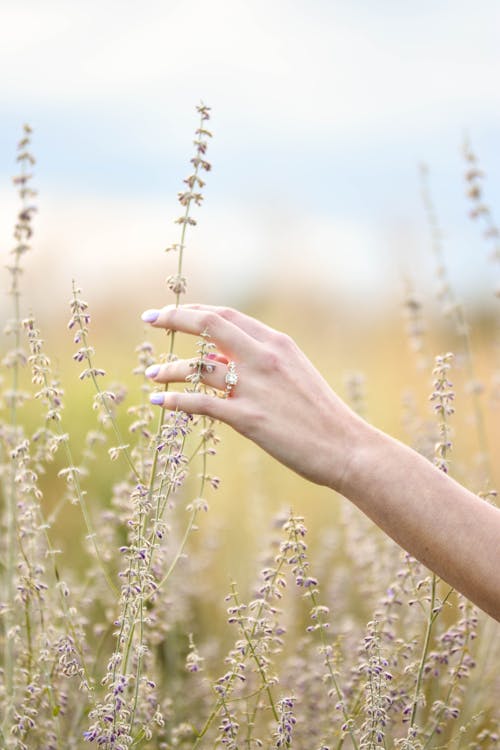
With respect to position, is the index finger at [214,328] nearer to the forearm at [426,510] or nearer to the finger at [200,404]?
the finger at [200,404]

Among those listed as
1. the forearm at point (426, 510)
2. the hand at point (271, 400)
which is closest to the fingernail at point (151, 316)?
the hand at point (271, 400)

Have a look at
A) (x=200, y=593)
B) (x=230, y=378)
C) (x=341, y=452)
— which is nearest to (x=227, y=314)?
(x=230, y=378)

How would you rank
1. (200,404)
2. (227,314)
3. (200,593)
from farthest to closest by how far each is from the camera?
(200,593) < (227,314) < (200,404)

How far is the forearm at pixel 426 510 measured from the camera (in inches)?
73.4

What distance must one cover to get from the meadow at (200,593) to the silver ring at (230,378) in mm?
65

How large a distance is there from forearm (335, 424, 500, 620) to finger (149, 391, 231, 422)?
0.90ft

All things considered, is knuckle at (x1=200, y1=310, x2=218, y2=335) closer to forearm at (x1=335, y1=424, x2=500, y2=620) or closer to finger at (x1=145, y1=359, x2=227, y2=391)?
finger at (x1=145, y1=359, x2=227, y2=391)

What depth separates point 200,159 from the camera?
204 centimetres

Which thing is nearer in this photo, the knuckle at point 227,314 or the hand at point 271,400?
the hand at point 271,400

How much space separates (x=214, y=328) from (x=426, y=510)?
0.56 m

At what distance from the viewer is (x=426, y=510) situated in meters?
1.87

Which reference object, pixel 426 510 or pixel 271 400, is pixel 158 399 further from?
pixel 426 510

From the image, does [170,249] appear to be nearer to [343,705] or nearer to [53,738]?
[343,705]

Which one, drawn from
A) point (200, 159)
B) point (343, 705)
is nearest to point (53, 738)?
point (343, 705)
